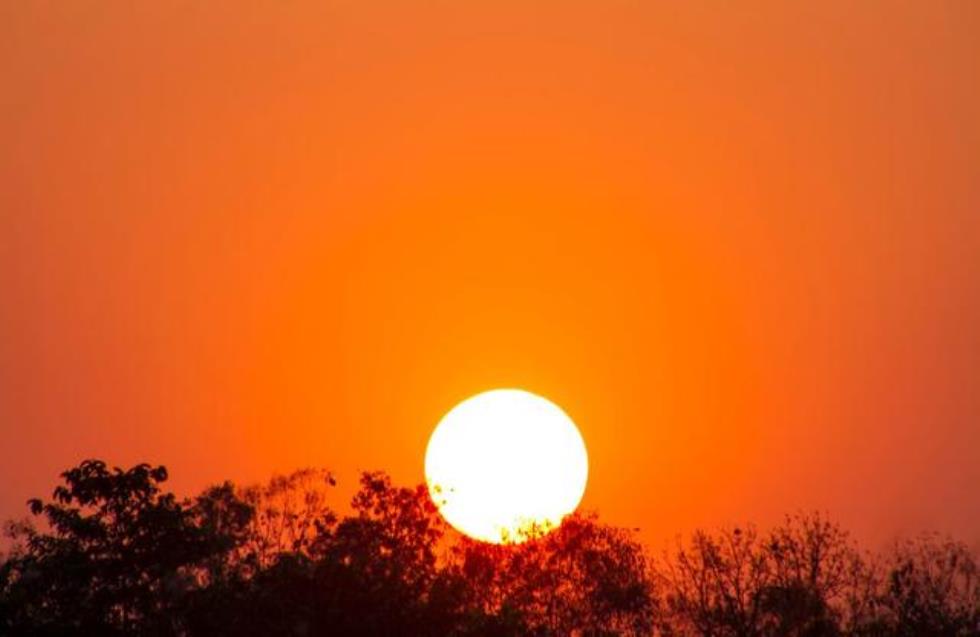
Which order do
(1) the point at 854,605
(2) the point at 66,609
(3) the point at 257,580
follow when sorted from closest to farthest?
(2) the point at 66,609
(3) the point at 257,580
(1) the point at 854,605

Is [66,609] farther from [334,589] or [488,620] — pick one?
[488,620]

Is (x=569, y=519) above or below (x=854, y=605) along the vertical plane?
above

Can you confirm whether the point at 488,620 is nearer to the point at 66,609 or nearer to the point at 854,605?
the point at 66,609

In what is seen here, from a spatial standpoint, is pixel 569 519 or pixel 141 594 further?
pixel 569 519

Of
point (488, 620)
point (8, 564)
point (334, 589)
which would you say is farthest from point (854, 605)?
point (8, 564)

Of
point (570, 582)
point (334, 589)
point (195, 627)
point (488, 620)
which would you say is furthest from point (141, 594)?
point (570, 582)

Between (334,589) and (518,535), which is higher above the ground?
(518,535)

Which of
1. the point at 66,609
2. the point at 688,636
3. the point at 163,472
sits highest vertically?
the point at 688,636

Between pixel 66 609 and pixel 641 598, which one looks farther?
pixel 641 598

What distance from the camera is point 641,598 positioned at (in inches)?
2562

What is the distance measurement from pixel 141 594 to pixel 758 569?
29490mm

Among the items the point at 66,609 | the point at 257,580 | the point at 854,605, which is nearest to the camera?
the point at 66,609

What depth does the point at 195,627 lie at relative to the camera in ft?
155

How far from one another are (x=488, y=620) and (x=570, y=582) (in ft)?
52.7
